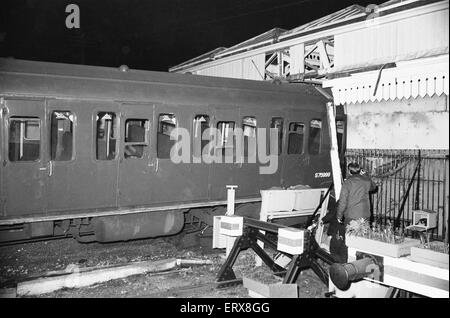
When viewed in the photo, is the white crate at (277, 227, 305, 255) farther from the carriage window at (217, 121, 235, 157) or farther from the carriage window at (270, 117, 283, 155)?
the carriage window at (270, 117, 283, 155)

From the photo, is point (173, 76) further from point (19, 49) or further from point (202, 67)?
point (19, 49)

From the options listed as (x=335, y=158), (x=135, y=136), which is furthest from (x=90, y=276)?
(x=335, y=158)

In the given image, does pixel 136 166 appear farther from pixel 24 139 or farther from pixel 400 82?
pixel 400 82

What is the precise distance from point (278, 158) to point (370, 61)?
288cm

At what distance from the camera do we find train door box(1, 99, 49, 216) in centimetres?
616

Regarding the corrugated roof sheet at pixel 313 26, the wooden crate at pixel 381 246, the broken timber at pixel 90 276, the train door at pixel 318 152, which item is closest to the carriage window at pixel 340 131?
the train door at pixel 318 152

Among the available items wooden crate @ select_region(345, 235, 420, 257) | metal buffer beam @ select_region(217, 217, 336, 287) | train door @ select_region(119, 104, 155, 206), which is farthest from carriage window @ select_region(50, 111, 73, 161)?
wooden crate @ select_region(345, 235, 420, 257)

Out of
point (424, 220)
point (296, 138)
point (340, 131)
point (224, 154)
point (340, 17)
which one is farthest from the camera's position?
point (340, 131)

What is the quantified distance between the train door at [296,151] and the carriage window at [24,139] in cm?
498

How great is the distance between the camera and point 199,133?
793 cm

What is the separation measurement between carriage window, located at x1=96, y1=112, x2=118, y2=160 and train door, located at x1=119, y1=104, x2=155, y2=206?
363mm

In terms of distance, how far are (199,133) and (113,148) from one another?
170 centimetres

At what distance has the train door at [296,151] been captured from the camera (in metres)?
8.96
